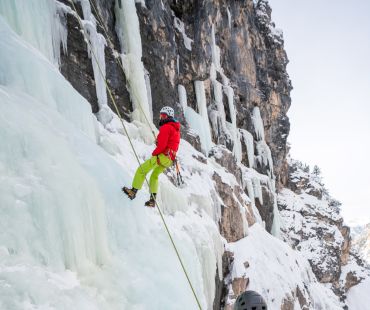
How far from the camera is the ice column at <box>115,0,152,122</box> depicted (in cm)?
1150

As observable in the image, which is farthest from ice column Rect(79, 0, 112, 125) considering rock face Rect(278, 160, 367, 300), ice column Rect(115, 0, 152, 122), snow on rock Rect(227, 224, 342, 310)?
rock face Rect(278, 160, 367, 300)

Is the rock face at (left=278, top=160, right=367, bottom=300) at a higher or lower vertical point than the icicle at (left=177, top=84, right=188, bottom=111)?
lower

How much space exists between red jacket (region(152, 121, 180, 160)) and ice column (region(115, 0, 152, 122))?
6233 mm

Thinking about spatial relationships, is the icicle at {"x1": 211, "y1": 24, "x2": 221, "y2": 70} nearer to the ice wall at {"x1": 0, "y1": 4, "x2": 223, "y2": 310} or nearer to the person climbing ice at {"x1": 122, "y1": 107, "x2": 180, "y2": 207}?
the ice wall at {"x1": 0, "y1": 4, "x2": 223, "y2": 310}

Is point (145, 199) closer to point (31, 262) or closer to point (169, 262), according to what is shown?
point (169, 262)

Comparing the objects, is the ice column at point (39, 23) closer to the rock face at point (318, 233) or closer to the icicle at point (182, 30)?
the icicle at point (182, 30)

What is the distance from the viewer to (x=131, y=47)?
11867 millimetres

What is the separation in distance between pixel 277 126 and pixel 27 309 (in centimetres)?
2995

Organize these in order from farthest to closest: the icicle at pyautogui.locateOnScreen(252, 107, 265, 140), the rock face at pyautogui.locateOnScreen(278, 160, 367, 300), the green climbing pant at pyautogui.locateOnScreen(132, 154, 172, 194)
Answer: the rock face at pyautogui.locateOnScreen(278, 160, 367, 300) < the icicle at pyautogui.locateOnScreen(252, 107, 265, 140) < the green climbing pant at pyautogui.locateOnScreen(132, 154, 172, 194)

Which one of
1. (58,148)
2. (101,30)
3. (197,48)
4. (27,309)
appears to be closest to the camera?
(27,309)

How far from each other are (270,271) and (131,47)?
995cm

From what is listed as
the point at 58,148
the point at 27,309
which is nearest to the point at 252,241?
the point at 58,148

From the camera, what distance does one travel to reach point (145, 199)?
570 centimetres

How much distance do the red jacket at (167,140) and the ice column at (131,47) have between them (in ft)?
20.4
